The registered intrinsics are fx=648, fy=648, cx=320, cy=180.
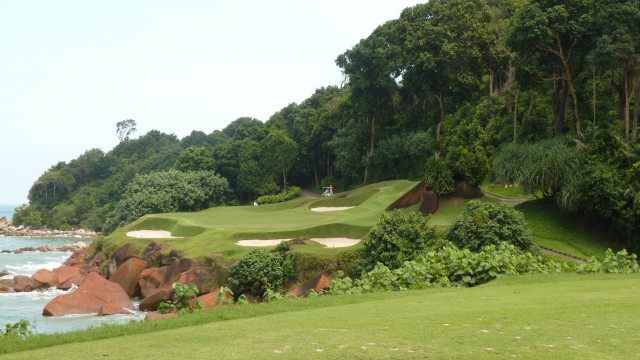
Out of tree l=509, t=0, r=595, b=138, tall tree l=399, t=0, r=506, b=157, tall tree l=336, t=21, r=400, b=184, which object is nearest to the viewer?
tree l=509, t=0, r=595, b=138

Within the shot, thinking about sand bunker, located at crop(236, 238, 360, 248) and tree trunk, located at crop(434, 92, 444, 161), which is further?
tree trunk, located at crop(434, 92, 444, 161)

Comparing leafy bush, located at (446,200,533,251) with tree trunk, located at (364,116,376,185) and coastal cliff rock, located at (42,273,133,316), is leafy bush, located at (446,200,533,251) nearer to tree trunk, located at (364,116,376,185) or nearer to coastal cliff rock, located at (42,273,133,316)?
coastal cliff rock, located at (42,273,133,316)

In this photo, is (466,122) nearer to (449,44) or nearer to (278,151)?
(449,44)

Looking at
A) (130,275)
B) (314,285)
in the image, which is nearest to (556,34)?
(314,285)

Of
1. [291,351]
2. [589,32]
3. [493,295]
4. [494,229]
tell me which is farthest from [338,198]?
[291,351]

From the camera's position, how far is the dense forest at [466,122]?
26.3 metres

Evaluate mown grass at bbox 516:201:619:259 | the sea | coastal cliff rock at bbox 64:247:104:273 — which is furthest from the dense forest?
coastal cliff rock at bbox 64:247:104:273

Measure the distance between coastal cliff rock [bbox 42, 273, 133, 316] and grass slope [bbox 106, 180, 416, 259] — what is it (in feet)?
12.2

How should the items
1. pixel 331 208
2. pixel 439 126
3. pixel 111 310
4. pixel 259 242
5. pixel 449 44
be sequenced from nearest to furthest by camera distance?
pixel 111 310 → pixel 259 242 → pixel 449 44 → pixel 331 208 → pixel 439 126

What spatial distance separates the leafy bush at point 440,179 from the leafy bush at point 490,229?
7.11 metres

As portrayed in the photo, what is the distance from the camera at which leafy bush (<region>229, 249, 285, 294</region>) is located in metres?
24.1

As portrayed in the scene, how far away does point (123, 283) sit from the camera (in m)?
31.2

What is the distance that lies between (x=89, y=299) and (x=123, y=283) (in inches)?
220

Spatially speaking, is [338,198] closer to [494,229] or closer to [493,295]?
[494,229]
